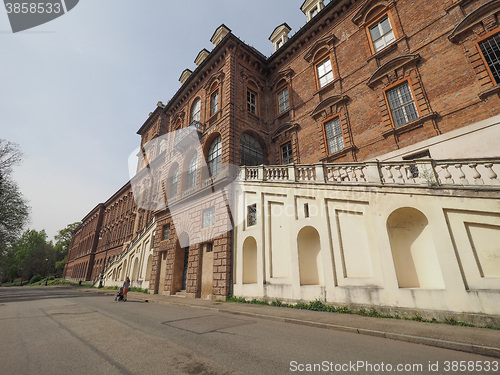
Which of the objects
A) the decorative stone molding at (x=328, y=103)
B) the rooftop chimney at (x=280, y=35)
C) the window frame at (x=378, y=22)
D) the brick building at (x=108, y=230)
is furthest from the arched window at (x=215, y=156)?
the brick building at (x=108, y=230)

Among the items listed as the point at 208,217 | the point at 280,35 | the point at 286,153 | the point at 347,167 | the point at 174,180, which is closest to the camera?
the point at 347,167

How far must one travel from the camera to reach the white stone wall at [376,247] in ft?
20.5

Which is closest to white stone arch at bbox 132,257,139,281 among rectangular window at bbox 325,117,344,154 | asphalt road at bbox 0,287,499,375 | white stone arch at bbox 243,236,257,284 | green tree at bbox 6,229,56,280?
white stone arch at bbox 243,236,257,284

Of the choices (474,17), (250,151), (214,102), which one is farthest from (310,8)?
(250,151)

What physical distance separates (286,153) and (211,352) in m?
14.3

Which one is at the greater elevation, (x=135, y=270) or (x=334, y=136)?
(x=334, y=136)

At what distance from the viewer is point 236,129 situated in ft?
52.1

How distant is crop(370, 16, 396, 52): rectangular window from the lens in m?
13.2

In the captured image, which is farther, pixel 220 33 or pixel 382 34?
pixel 220 33

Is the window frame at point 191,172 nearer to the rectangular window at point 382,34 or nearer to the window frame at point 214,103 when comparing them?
the window frame at point 214,103

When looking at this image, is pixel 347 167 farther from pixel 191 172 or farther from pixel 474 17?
pixel 191 172

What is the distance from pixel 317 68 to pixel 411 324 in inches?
650

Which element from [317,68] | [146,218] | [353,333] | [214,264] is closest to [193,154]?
[214,264]

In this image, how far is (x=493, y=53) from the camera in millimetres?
9445
